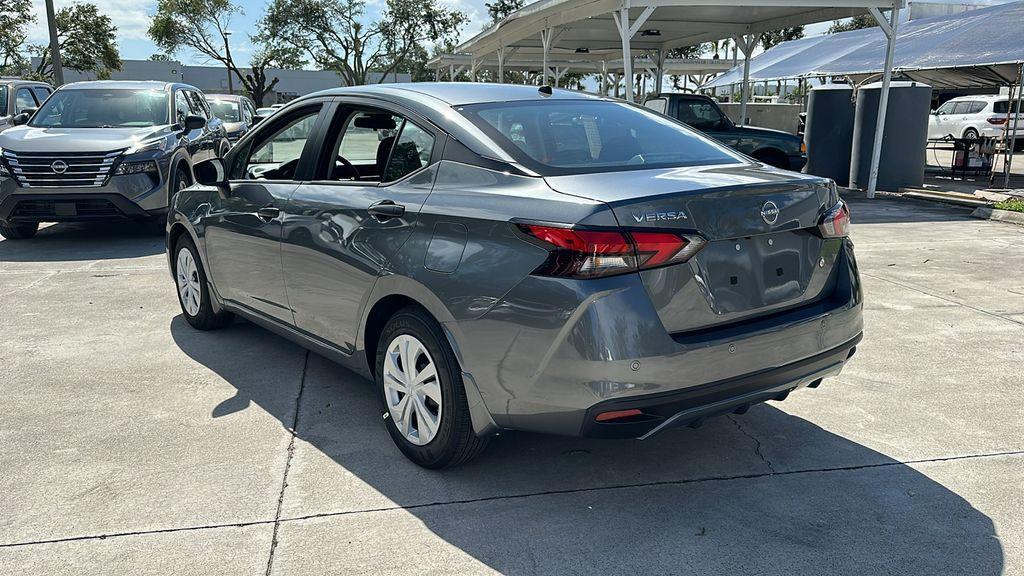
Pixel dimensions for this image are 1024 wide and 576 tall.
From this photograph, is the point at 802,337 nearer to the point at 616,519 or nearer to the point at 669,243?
the point at 669,243

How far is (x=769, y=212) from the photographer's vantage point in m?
3.18

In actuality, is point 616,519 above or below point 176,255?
below

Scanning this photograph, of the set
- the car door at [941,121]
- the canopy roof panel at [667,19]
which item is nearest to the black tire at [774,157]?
the canopy roof panel at [667,19]

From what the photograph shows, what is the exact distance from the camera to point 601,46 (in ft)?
78.8

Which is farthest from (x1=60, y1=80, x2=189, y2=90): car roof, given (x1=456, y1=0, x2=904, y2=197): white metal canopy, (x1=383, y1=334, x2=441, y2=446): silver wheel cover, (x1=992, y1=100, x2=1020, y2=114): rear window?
(x1=992, y1=100, x2=1020, y2=114): rear window

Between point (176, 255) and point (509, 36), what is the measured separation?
16.2 metres

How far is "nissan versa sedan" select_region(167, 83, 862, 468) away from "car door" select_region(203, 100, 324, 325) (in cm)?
4

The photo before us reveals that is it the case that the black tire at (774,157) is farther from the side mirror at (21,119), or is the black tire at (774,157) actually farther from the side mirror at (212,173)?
the side mirror at (212,173)

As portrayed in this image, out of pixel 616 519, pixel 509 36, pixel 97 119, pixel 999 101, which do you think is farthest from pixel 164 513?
pixel 999 101

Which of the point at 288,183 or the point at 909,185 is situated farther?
the point at 909,185

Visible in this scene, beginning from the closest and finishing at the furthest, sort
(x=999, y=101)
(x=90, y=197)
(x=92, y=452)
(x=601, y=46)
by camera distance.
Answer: (x=92, y=452) → (x=90, y=197) → (x=601, y=46) → (x=999, y=101)

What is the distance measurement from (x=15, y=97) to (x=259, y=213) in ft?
35.1

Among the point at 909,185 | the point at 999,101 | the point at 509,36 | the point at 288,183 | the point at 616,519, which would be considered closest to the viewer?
the point at 616,519

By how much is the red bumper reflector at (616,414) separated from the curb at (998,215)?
997cm
